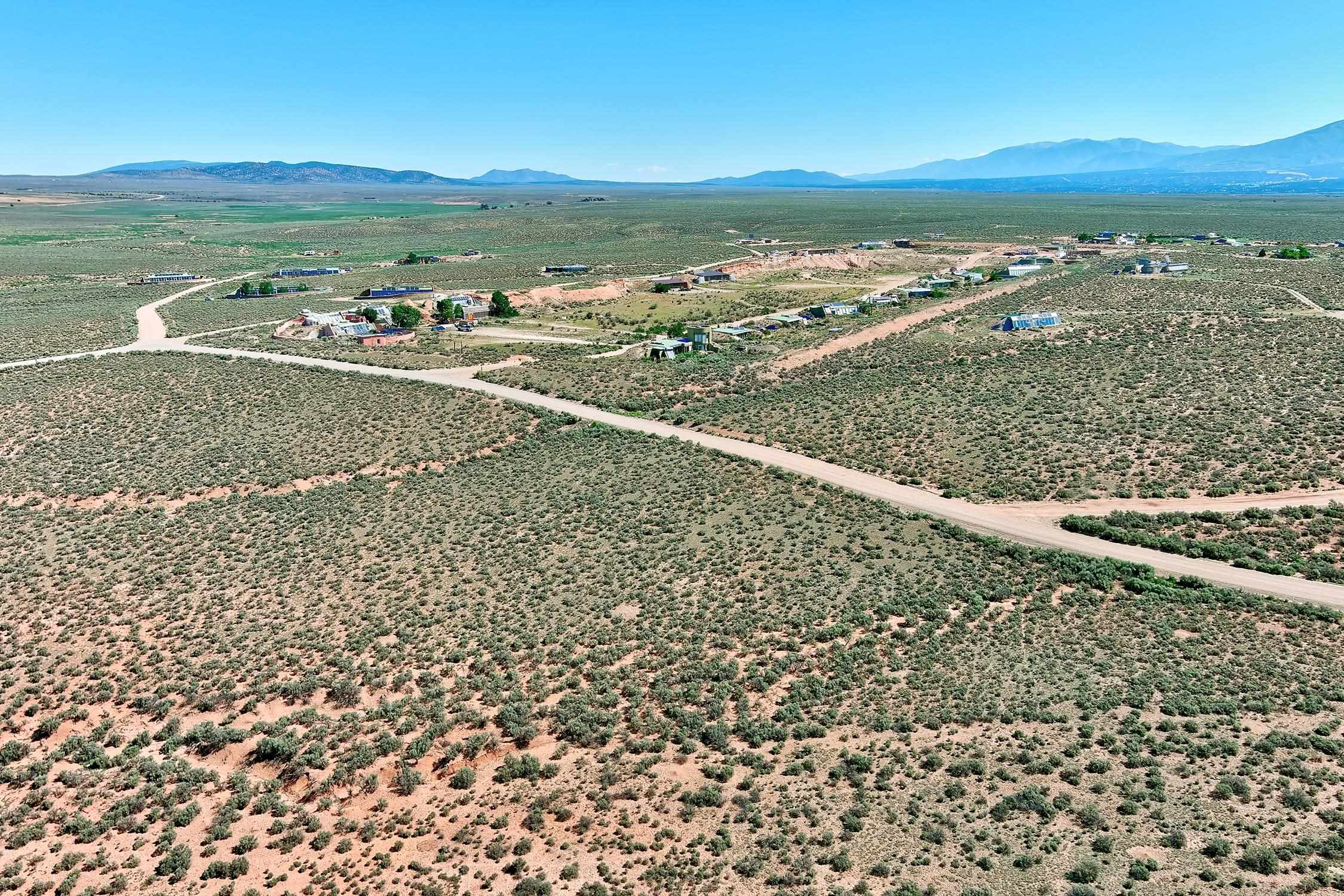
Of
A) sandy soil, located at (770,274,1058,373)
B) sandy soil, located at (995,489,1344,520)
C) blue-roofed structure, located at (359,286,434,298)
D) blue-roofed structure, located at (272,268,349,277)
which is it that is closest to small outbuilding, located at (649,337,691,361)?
sandy soil, located at (770,274,1058,373)

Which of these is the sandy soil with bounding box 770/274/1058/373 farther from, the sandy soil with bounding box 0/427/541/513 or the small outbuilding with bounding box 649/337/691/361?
the sandy soil with bounding box 0/427/541/513

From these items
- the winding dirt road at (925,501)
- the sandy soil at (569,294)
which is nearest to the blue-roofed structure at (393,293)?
the sandy soil at (569,294)

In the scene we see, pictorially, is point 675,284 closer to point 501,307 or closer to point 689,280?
point 689,280

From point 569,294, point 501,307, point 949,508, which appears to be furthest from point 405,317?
point 949,508

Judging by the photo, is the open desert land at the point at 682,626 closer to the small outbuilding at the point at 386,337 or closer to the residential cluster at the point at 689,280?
the small outbuilding at the point at 386,337

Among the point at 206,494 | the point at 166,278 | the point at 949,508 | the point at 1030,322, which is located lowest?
the point at 206,494

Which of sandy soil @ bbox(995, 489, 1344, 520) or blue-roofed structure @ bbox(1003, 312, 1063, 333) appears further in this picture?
blue-roofed structure @ bbox(1003, 312, 1063, 333)
